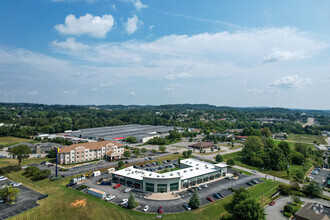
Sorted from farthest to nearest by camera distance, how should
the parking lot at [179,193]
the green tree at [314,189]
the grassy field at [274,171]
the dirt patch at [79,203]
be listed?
the grassy field at [274,171] → the green tree at [314,189] → the parking lot at [179,193] → the dirt patch at [79,203]

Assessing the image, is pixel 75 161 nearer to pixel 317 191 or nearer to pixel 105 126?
pixel 317 191

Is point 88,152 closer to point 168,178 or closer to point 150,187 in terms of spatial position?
point 150,187

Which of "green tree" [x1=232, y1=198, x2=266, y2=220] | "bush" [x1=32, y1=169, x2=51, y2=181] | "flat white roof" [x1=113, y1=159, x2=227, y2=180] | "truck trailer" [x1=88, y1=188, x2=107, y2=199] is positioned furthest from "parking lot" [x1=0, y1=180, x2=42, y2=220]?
"green tree" [x1=232, y1=198, x2=266, y2=220]

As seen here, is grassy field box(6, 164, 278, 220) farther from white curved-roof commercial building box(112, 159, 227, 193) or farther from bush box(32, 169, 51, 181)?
white curved-roof commercial building box(112, 159, 227, 193)

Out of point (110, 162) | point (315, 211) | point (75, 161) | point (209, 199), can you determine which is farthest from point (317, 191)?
point (75, 161)

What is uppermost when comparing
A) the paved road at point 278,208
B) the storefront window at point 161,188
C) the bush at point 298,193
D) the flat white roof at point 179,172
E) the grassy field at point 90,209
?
the flat white roof at point 179,172

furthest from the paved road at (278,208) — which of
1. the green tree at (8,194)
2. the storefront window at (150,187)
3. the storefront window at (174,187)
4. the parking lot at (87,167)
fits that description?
the green tree at (8,194)

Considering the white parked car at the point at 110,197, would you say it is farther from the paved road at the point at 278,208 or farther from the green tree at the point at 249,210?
the paved road at the point at 278,208
